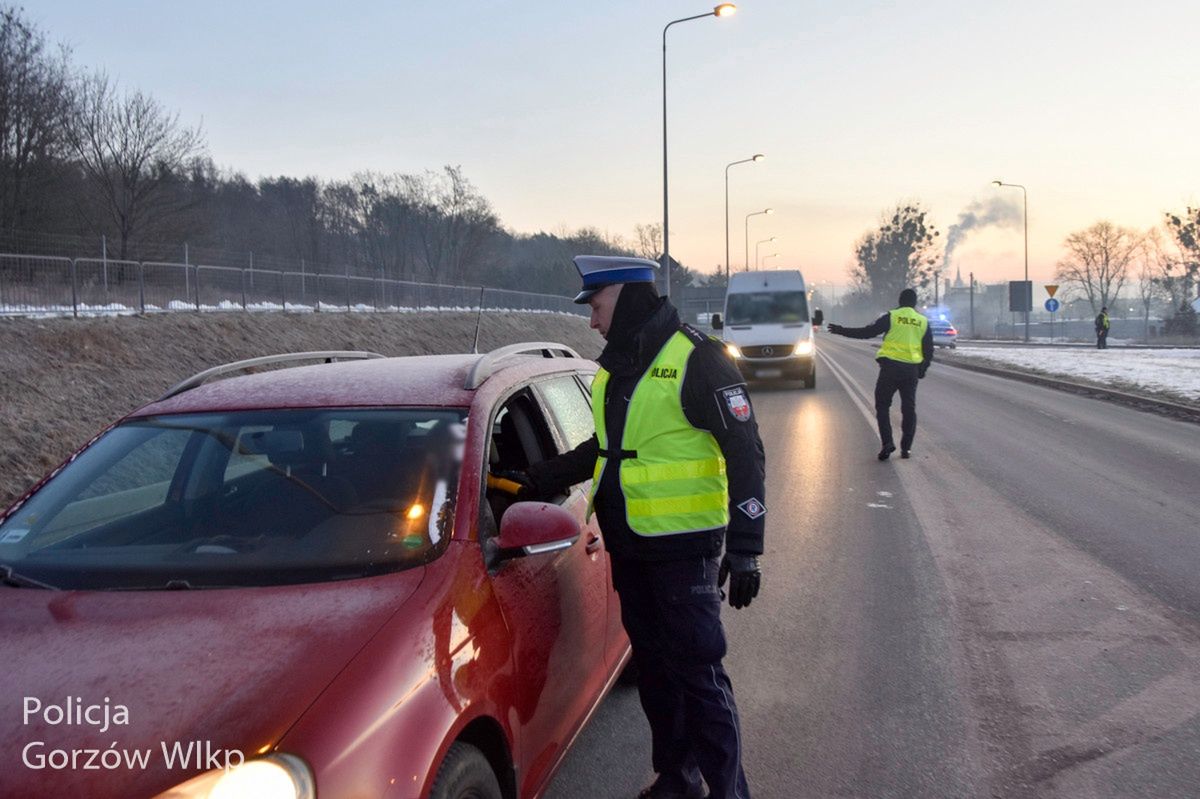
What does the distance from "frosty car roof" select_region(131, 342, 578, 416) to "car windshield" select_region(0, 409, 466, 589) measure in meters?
0.06

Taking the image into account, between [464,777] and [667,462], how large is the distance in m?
1.23

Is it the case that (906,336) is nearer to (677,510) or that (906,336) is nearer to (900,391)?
(900,391)

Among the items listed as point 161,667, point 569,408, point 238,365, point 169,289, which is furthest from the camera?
point 169,289

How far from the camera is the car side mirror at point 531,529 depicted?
267 cm

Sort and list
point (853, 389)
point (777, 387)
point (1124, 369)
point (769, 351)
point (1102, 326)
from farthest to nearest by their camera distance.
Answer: point (1102, 326) < point (1124, 369) < point (777, 387) < point (853, 389) < point (769, 351)

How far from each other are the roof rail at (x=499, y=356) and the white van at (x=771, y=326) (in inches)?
649

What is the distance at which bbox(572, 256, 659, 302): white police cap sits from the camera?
322cm

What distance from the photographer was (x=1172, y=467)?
9938mm

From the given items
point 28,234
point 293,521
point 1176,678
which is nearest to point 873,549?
point 1176,678

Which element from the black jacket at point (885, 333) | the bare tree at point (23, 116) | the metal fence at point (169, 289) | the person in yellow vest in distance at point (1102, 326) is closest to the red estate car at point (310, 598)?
the black jacket at point (885, 333)

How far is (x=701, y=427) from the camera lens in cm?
306

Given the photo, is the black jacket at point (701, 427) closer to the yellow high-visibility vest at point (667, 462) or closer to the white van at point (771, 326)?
the yellow high-visibility vest at point (667, 462)

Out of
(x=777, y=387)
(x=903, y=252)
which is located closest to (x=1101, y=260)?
(x=903, y=252)

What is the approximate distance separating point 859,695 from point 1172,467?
7627 millimetres
